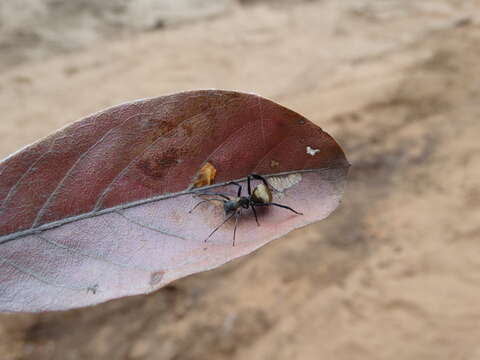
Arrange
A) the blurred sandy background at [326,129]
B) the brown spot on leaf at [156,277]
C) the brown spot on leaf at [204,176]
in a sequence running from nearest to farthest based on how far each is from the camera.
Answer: the brown spot on leaf at [156,277] < the brown spot on leaf at [204,176] < the blurred sandy background at [326,129]

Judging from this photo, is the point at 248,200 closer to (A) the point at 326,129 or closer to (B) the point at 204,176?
(B) the point at 204,176

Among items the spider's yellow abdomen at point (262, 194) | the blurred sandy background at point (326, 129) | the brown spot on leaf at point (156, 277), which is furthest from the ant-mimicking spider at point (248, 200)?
the blurred sandy background at point (326, 129)

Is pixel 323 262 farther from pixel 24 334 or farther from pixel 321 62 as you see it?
pixel 321 62

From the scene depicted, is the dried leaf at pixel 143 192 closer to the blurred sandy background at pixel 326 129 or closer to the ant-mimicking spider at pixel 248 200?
the ant-mimicking spider at pixel 248 200

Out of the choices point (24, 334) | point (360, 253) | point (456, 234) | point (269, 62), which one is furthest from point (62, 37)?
point (456, 234)

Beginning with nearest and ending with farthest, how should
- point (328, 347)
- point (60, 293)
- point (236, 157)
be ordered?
point (60, 293), point (236, 157), point (328, 347)

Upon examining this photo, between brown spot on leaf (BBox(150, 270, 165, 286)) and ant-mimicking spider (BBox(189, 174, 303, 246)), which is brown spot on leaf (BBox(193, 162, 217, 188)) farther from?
brown spot on leaf (BBox(150, 270, 165, 286))

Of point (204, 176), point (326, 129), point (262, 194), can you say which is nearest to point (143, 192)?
point (204, 176)
